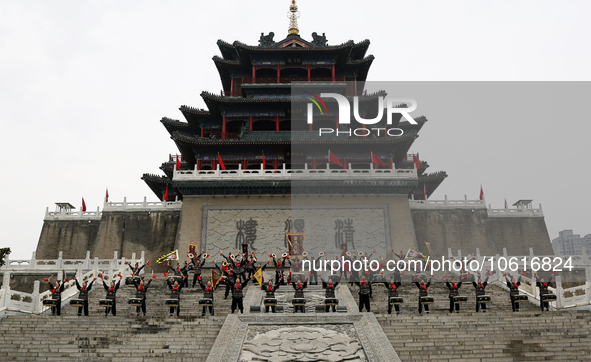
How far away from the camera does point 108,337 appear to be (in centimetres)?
1216

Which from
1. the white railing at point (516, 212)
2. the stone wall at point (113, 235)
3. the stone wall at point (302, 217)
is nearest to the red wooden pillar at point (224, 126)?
the stone wall at point (302, 217)

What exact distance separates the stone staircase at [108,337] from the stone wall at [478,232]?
15442 millimetres

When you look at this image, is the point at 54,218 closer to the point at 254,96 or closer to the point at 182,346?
the point at 254,96

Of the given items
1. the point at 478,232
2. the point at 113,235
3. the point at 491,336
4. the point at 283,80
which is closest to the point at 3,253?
the point at 113,235

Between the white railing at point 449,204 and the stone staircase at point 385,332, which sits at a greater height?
the white railing at point 449,204

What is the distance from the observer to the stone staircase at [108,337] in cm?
1139

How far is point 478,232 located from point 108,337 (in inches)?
815

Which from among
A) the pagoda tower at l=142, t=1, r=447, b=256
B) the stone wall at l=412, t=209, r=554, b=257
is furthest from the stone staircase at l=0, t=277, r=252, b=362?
the stone wall at l=412, t=209, r=554, b=257

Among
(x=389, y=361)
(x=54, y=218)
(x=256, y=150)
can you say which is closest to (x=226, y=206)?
(x=256, y=150)

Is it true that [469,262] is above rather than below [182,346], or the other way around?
above

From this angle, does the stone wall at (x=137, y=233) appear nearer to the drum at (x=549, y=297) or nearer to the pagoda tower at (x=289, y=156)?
the pagoda tower at (x=289, y=156)

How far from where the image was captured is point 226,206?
25.6 m

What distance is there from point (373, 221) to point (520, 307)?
33.9ft

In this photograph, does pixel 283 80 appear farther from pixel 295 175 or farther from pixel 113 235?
pixel 113 235
